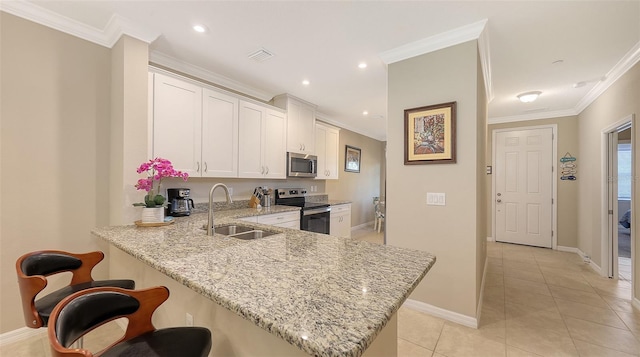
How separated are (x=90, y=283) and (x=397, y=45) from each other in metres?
3.11

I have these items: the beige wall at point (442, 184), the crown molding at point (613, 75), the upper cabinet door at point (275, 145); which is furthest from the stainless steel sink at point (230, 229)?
the crown molding at point (613, 75)

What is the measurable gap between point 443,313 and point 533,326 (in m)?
0.75

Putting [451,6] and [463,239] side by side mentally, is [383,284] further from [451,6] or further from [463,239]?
[451,6]

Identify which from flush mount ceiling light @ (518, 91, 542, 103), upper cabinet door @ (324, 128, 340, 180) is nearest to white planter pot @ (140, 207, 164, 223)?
upper cabinet door @ (324, 128, 340, 180)

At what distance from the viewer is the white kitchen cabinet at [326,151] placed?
178 inches

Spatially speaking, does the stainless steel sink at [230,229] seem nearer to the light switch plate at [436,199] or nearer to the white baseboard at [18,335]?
the white baseboard at [18,335]

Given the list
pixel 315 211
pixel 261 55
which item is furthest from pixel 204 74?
pixel 315 211

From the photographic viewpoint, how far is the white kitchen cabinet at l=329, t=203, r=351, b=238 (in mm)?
4227

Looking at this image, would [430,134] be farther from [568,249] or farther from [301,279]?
[568,249]

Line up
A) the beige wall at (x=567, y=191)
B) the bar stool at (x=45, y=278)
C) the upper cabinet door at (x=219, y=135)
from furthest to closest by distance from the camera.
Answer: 1. the beige wall at (x=567, y=191)
2. the upper cabinet door at (x=219, y=135)
3. the bar stool at (x=45, y=278)

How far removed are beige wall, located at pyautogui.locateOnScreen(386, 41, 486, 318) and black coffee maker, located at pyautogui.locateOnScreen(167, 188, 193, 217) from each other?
2.20 metres

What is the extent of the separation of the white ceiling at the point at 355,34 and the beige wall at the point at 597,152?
22 cm

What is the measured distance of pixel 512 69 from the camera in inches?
115

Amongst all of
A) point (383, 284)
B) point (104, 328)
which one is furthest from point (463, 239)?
point (104, 328)
